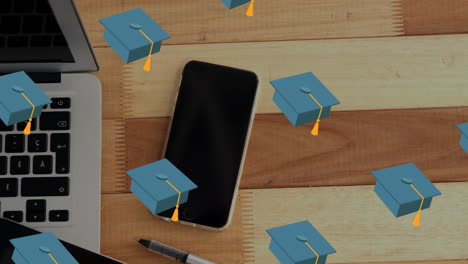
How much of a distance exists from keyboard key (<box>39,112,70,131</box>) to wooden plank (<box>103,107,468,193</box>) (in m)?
0.06

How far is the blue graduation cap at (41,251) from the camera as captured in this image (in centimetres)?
88

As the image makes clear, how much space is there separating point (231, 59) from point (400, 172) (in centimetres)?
27

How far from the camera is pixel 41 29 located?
903 millimetres

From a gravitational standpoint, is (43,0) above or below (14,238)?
above

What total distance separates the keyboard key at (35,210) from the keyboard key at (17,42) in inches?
7.5

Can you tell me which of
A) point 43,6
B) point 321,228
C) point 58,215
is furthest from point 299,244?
point 43,6

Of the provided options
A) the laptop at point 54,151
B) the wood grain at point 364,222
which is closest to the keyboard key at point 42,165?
the laptop at point 54,151

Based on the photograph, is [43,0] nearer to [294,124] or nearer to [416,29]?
[294,124]

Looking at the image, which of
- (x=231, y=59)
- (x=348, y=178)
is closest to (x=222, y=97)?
(x=231, y=59)

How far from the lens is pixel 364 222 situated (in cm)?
98

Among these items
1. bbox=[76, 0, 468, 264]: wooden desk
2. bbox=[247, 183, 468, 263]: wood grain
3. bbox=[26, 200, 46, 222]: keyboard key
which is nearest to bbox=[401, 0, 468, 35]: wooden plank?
bbox=[76, 0, 468, 264]: wooden desk

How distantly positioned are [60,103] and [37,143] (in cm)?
6

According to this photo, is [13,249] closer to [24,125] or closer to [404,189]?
[24,125]

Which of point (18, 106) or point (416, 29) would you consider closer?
point (18, 106)
